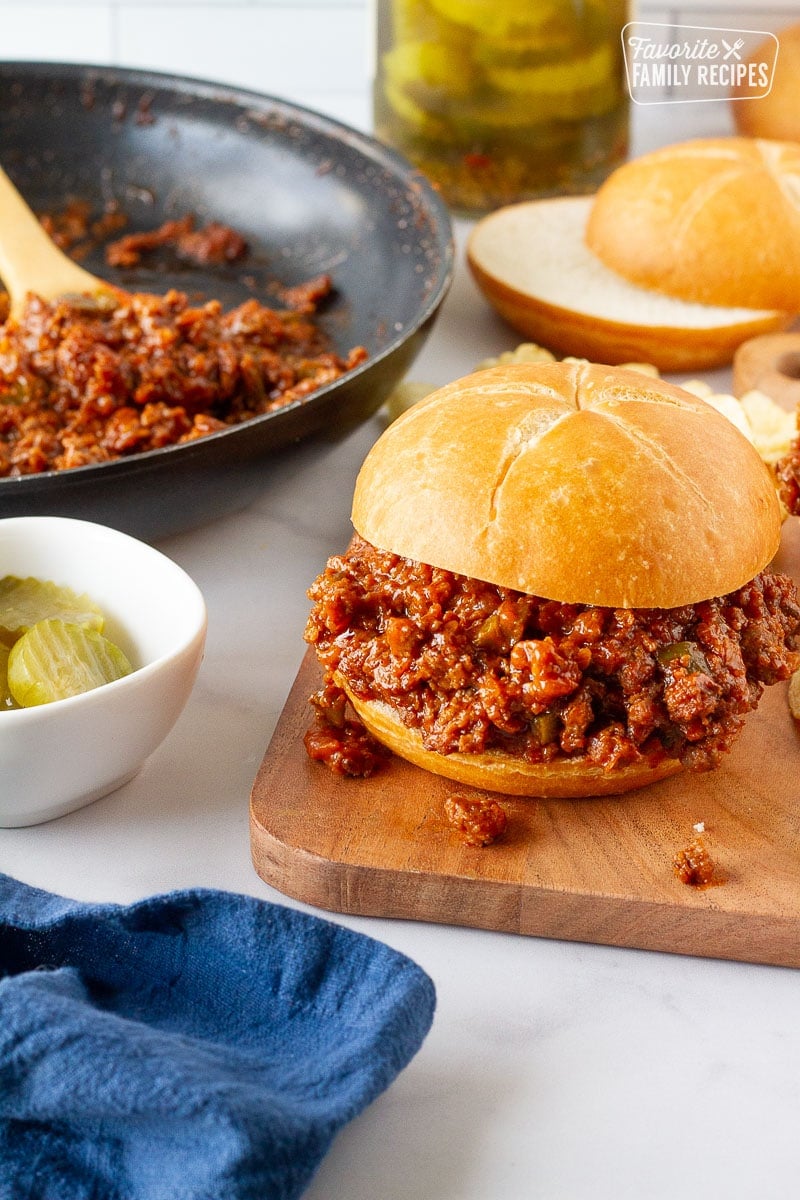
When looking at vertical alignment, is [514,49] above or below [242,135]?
above

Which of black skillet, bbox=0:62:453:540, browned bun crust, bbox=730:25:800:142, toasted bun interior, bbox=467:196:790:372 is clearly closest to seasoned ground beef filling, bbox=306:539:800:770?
black skillet, bbox=0:62:453:540

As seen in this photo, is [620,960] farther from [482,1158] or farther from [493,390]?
[493,390]

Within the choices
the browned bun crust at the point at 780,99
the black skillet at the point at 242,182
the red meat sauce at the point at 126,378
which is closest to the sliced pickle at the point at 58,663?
the red meat sauce at the point at 126,378

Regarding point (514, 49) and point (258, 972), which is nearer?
point (258, 972)

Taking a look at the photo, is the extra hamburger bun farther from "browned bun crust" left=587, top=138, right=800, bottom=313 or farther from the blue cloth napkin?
"browned bun crust" left=587, top=138, right=800, bottom=313

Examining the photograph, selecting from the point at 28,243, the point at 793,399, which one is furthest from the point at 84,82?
the point at 793,399

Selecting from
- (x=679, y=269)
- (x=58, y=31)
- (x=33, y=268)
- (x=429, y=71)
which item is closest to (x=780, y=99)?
(x=429, y=71)

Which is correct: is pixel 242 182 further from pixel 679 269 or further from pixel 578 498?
pixel 578 498
